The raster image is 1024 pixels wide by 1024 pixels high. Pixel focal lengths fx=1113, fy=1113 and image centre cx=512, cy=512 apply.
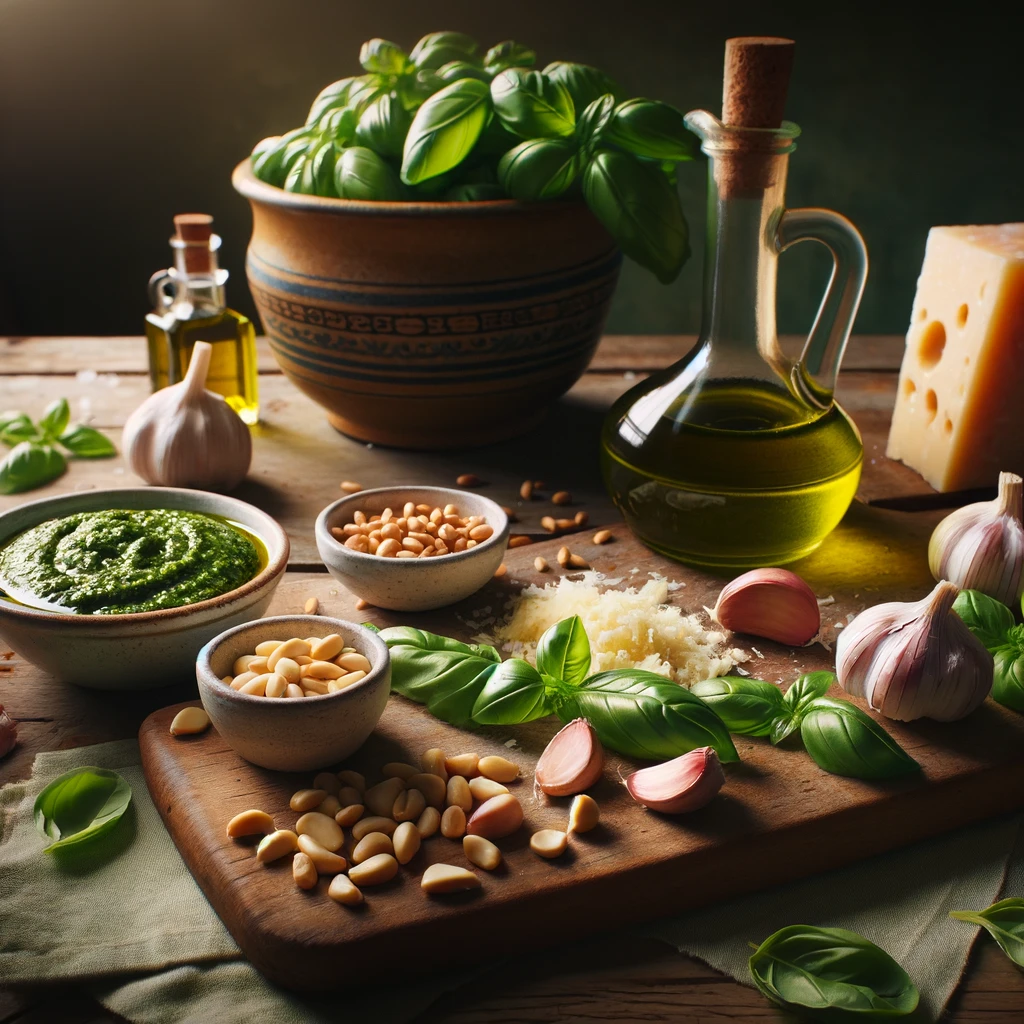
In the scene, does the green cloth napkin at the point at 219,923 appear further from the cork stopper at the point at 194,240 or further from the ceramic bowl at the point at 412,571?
the cork stopper at the point at 194,240

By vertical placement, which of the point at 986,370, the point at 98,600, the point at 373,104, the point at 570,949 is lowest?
the point at 570,949

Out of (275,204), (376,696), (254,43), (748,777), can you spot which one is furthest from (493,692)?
(254,43)

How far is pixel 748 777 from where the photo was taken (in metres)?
0.86

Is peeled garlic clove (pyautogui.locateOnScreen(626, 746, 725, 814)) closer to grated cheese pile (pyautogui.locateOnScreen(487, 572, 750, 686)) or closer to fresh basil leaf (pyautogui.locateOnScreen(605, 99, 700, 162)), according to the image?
grated cheese pile (pyautogui.locateOnScreen(487, 572, 750, 686))

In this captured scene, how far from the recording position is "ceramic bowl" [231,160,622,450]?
1356 mm

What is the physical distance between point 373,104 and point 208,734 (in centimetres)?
85

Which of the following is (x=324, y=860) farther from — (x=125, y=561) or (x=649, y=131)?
(x=649, y=131)

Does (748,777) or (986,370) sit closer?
(748,777)

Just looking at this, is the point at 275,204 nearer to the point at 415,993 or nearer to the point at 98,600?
the point at 98,600

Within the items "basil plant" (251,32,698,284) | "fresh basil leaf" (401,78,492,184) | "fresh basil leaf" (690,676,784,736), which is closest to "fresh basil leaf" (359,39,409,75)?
"basil plant" (251,32,698,284)

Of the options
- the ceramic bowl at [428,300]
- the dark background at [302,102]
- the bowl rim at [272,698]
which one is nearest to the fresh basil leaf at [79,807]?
the bowl rim at [272,698]

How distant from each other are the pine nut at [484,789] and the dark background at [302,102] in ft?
6.90

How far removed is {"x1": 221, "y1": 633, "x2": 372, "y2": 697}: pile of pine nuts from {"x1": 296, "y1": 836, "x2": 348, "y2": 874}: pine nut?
121mm

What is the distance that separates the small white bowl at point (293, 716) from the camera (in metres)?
0.81
